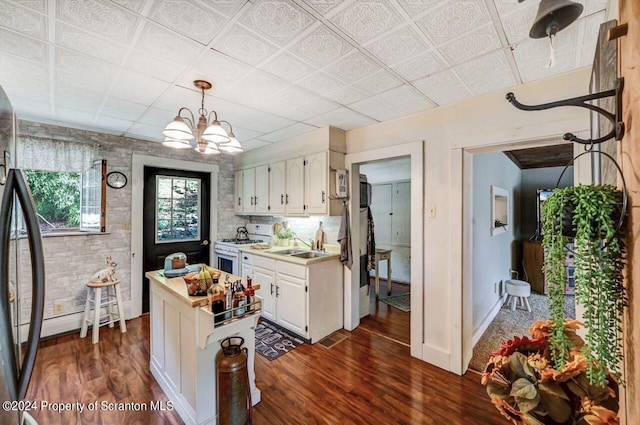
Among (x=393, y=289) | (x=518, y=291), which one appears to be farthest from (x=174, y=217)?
(x=518, y=291)

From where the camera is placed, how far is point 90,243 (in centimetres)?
334

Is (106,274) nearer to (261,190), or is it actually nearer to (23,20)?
(261,190)

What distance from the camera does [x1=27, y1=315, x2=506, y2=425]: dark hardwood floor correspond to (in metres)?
1.89

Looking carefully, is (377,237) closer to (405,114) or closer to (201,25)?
(405,114)

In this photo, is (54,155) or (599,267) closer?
(599,267)

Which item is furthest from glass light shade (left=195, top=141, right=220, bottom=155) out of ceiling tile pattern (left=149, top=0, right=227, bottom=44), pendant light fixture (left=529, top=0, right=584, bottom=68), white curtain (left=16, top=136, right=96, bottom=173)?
white curtain (left=16, top=136, right=96, bottom=173)

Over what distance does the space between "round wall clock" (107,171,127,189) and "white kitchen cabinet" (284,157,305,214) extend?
7.19ft

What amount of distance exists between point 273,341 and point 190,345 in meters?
1.37

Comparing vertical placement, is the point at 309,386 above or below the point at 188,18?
below

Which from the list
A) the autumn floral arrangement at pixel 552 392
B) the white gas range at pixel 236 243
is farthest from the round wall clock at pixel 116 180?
the autumn floral arrangement at pixel 552 392

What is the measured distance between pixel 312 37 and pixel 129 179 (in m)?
3.36

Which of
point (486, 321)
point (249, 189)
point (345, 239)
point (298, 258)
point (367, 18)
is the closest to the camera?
point (367, 18)

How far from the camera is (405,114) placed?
271 cm

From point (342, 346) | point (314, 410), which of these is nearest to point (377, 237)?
point (342, 346)
